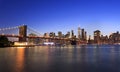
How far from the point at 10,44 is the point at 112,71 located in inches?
3815

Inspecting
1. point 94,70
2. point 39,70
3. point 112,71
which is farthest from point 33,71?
point 112,71

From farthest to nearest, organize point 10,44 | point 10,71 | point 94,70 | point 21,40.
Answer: point 10,44, point 21,40, point 94,70, point 10,71

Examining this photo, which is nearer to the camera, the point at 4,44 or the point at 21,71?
the point at 21,71

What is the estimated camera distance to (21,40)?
99.2 meters

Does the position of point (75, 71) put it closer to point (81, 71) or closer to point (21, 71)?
point (81, 71)

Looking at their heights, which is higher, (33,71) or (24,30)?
(24,30)

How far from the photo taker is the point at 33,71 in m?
19.9

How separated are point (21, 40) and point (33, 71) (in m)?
80.6

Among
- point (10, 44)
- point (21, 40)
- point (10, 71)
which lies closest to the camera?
point (10, 71)

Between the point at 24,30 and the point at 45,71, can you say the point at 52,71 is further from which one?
the point at 24,30

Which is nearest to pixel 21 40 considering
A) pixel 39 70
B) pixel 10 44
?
pixel 10 44

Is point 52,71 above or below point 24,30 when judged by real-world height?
below

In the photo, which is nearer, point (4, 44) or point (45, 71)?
point (45, 71)

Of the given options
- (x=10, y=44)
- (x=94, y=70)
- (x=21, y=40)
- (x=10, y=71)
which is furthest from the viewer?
(x=10, y=44)
